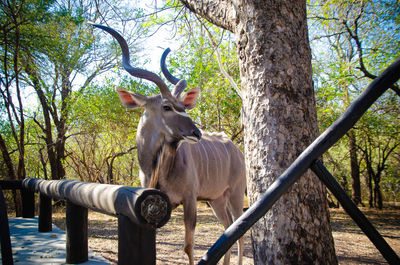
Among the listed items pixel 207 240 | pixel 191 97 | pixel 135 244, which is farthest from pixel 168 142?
pixel 207 240

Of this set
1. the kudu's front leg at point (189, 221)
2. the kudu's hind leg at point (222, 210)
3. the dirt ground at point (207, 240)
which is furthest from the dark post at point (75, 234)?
the kudu's hind leg at point (222, 210)

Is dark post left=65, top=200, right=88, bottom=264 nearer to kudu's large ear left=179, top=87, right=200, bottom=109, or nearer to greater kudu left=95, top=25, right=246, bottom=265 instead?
greater kudu left=95, top=25, right=246, bottom=265

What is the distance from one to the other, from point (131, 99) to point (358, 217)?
2.37m

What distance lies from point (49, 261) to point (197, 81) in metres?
5.84

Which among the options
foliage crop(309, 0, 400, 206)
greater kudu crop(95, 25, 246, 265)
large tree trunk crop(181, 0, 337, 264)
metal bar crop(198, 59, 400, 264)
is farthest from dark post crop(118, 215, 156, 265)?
foliage crop(309, 0, 400, 206)

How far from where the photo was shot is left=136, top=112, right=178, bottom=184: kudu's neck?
251cm

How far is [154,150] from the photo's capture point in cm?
253

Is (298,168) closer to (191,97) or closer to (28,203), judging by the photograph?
(191,97)

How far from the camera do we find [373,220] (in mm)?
7242

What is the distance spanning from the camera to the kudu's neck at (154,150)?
8.22ft

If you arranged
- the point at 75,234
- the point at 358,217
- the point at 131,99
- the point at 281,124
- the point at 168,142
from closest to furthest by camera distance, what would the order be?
the point at 358,217 < the point at 281,124 < the point at 75,234 < the point at 168,142 < the point at 131,99

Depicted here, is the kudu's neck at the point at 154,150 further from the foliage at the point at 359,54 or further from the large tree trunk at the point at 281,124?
the foliage at the point at 359,54

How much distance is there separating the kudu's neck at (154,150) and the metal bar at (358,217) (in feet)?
5.92

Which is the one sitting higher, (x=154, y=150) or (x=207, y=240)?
(x=154, y=150)
